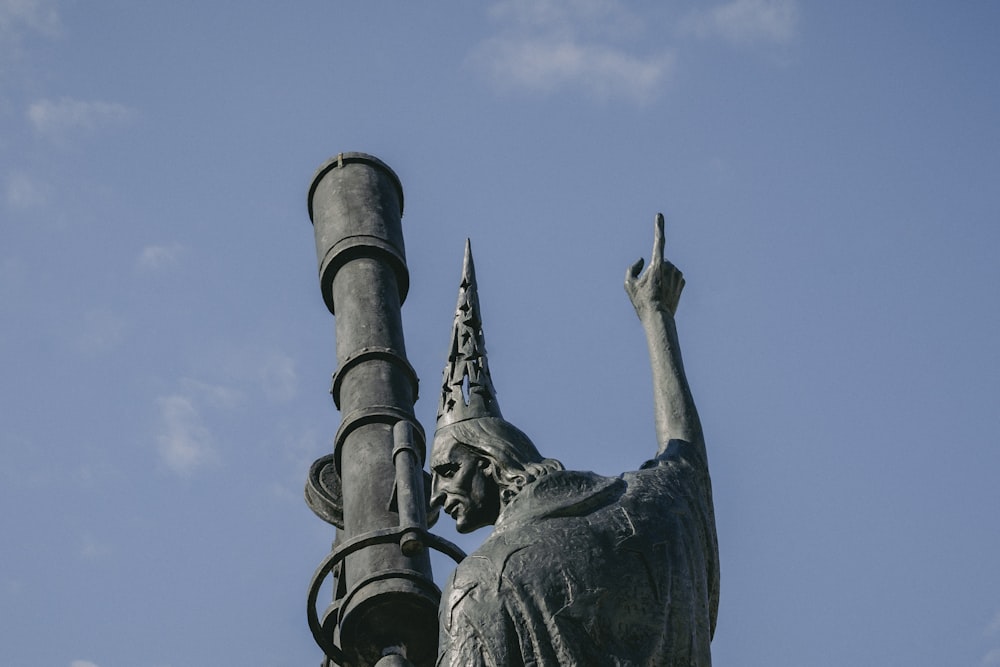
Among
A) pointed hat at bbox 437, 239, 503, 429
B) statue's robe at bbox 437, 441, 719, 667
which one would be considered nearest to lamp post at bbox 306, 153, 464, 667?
pointed hat at bbox 437, 239, 503, 429

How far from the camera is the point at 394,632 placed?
8.20 metres

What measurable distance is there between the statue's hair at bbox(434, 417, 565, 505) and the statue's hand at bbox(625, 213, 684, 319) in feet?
3.33

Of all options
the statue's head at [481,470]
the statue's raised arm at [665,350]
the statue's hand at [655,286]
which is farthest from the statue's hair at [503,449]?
the statue's hand at [655,286]

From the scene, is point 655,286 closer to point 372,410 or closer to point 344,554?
point 344,554

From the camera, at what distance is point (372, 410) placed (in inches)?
371

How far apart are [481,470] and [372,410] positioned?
285 cm

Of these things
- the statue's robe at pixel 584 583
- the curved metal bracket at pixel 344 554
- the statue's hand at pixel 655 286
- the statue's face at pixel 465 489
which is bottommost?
the statue's robe at pixel 584 583

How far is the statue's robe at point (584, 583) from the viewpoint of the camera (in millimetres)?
5863

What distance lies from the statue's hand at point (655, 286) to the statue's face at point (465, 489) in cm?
122

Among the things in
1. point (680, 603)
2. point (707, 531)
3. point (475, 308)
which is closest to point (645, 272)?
point (475, 308)

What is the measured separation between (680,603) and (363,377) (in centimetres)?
391

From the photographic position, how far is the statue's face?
6.60 m

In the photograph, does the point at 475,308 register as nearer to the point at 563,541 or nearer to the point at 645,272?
the point at 645,272

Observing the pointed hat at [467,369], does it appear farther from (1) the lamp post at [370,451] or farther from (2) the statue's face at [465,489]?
(1) the lamp post at [370,451]
